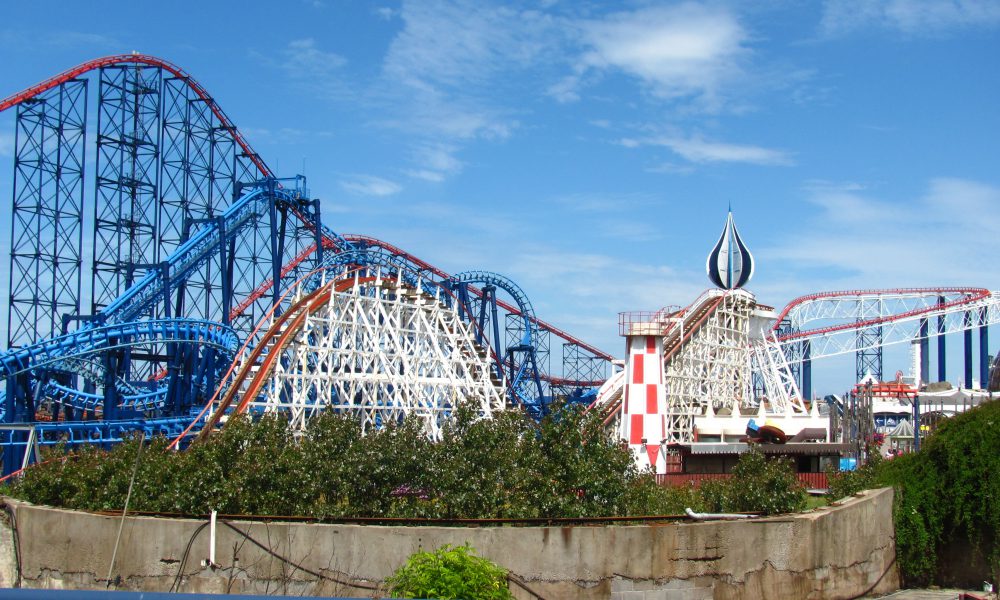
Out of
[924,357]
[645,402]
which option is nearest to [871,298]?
[924,357]

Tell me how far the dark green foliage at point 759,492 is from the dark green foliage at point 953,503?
147 cm

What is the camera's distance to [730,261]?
3953 cm

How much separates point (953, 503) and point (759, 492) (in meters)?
2.62

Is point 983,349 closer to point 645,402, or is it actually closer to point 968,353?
point 968,353

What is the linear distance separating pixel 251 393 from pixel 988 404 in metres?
16.3

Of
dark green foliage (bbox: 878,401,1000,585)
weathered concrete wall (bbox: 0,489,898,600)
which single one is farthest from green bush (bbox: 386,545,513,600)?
dark green foliage (bbox: 878,401,1000,585)

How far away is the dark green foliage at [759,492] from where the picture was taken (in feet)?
45.5

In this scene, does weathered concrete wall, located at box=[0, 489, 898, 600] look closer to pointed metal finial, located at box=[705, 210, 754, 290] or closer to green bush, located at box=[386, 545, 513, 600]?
green bush, located at box=[386, 545, 513, 600]

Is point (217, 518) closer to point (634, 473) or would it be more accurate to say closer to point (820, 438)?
point (634, 473)

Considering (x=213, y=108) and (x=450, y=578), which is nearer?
(x=450, y=578)

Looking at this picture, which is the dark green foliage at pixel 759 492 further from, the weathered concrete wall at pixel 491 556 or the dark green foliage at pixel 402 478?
the weathered concrete wall at pixel 491 556

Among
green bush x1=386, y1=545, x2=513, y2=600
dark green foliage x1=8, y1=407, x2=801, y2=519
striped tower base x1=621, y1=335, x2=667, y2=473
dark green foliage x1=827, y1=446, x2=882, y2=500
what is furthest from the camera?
striped tower base x1=621, y1=335, x2=667, y2=473

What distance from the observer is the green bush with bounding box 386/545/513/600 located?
31.7ft

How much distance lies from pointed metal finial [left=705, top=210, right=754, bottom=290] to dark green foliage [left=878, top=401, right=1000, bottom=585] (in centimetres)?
2533
